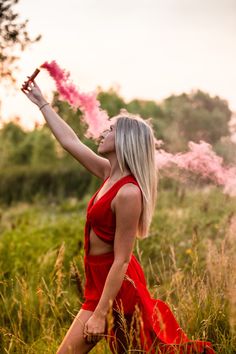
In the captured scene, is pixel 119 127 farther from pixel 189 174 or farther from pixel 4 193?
pixel 4 193

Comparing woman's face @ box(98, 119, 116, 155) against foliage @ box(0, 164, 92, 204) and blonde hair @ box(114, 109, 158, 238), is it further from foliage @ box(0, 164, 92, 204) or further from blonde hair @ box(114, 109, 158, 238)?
foliage @ box(0, 164, 92, 204)

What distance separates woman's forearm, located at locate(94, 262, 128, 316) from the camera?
9.69 feet

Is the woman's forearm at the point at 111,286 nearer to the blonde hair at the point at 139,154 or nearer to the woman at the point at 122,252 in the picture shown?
the woman at the point at 122,252

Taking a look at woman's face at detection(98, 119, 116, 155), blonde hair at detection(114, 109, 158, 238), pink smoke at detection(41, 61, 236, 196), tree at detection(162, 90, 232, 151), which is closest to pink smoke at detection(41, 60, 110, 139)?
pink smoke at detection(41, 61, 236, 196)

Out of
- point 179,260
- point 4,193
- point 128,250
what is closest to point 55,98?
point 128,250

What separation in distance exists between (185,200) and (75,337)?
605cm

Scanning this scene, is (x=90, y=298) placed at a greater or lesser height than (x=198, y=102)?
lesser

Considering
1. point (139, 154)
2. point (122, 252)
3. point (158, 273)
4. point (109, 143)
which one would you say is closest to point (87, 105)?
point (109, 143)

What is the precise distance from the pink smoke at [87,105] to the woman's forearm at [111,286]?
137 centimetres

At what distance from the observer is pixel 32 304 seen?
493 cm

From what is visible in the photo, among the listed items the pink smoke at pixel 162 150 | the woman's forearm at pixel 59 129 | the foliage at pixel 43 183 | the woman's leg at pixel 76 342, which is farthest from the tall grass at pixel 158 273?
the foliage at pixel 43 183

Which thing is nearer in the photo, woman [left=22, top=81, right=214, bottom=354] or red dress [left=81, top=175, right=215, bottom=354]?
woman [left=22, top=81, right=214, bottom=354]

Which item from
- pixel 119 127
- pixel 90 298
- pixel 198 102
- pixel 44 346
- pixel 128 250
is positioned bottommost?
pixel 44 346

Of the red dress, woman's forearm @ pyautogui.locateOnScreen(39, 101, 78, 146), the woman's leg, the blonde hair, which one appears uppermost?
woman's forearm @ pyautogui.locateOnScreen(39, 101, 78, 146)
